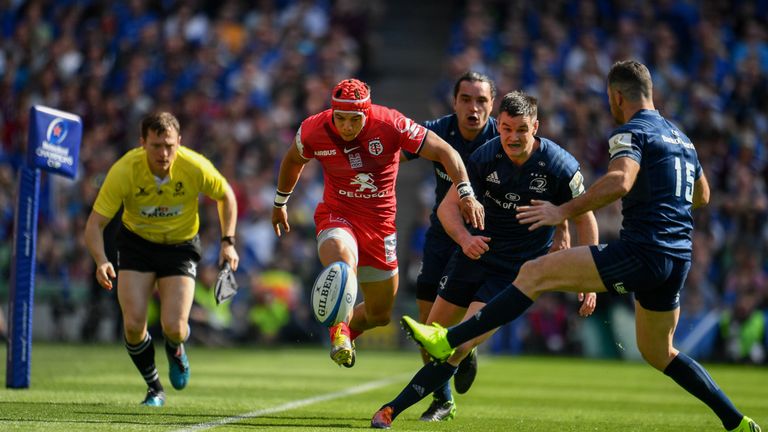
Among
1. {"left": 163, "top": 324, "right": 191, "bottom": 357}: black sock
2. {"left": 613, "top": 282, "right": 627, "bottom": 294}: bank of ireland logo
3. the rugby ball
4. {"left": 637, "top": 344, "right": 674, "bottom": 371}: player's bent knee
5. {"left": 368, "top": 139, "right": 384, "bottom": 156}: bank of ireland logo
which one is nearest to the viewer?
{"left": 613, "top": 282, "right": 627, "bottom": 294}: bank of ireland logo

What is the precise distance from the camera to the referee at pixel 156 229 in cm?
985

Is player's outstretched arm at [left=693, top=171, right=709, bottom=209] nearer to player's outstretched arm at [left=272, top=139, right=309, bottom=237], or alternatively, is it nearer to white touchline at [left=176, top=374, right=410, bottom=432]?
player's outstretched arm at [left=272, top=139, right=309, bottom=237]

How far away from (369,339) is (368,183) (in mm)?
12577

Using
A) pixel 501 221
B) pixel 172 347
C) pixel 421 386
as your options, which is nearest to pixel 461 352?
pixel 421 386

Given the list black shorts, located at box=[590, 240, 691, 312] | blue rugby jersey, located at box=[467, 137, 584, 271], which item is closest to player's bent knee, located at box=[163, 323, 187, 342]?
blue rugby jersey, located at box=[467, 137, 584, 271]

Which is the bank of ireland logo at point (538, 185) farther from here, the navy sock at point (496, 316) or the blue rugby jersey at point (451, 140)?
the navy sock at point (496, 316)

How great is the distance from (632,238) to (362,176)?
255 centimetres

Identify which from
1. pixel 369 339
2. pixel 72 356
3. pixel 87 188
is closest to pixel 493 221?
pixel 72 356

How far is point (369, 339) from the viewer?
71.3 ft

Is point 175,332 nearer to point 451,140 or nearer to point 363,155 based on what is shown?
point 363,155

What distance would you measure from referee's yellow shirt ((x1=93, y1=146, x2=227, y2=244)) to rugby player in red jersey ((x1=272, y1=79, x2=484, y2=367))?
0.78m

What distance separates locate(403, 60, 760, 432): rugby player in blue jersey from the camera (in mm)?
7398

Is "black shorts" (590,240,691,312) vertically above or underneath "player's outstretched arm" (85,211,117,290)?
above

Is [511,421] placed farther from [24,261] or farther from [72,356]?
[72,356]
